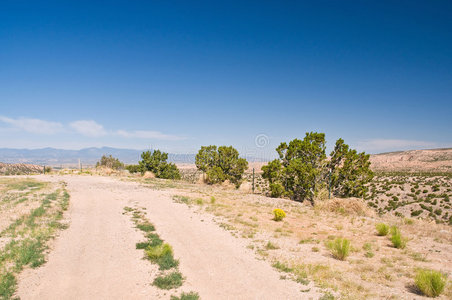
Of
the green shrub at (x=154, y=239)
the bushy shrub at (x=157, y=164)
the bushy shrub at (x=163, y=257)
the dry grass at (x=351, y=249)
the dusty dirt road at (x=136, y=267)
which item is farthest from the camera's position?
the bushy shrub at (x=157, y=164)

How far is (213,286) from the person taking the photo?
5.10 metres

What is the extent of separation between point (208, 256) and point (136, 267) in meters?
1.83

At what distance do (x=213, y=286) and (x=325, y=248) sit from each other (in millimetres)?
4248

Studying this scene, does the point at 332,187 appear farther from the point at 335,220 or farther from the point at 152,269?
the point at 152,269

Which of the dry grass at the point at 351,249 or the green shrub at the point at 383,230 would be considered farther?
the green shrub at the point at 383,230

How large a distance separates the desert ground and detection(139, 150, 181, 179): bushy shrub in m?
23.5

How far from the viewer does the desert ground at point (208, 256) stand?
16.2ft

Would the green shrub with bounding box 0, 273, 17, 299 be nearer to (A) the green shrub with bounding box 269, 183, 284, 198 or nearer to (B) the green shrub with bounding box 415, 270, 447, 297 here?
(B) the green shrub with bounding box 415, 270, 447, 297

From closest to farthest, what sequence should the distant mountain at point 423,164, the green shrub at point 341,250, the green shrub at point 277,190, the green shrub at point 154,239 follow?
1. the green shrub at point 341,250
2. the green shrub at point 154,239
3. the green shrub at point 277,190
4. the distant mountain at point 423,164

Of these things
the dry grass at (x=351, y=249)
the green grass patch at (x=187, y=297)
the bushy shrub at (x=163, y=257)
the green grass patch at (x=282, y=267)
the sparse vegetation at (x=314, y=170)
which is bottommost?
the dry grass at (x=351, y=249)

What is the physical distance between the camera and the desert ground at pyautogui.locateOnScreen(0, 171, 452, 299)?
4930mm

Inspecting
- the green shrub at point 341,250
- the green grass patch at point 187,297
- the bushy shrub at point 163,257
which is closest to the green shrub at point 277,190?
the green shrub at point 341,250

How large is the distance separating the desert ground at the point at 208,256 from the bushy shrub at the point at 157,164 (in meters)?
23.5

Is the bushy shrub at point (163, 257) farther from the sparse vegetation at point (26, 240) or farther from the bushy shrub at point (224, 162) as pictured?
the bushy shrub at point (224, 162)
